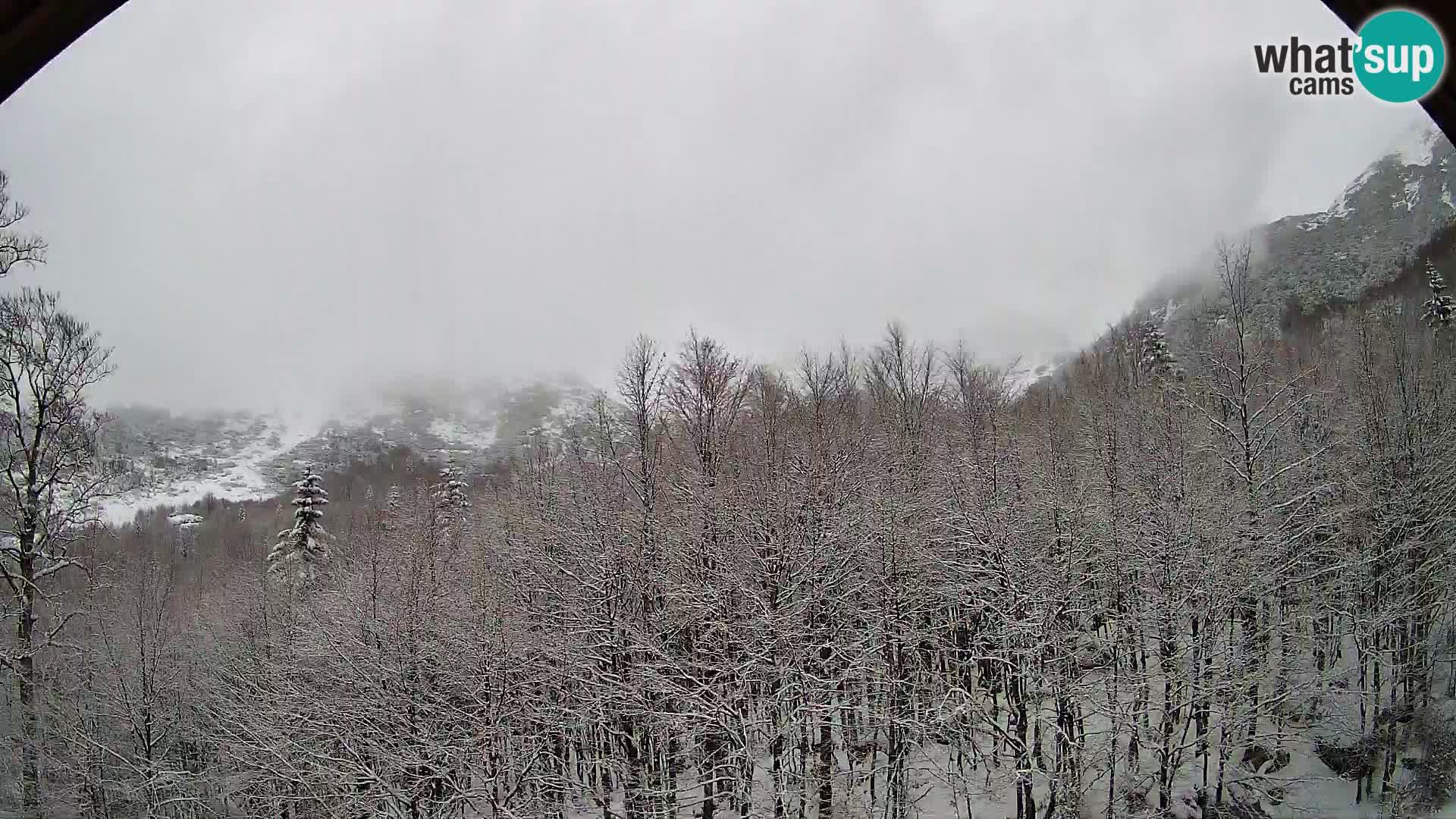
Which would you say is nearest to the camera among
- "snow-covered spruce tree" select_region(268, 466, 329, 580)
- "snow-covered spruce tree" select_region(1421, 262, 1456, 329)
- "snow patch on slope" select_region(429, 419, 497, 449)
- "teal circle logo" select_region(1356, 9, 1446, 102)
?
"teal circle logo" select_region(1356, 9, 1446, 102)

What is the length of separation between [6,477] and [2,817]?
6802 mm

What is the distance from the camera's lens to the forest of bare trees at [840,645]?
14.6m

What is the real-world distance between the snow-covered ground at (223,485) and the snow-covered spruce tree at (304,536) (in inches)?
186

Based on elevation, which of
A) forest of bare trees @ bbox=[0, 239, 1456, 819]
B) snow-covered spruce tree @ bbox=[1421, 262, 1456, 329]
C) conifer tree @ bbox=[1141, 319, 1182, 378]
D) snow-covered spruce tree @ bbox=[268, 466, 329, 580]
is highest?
conifer tree @ bbox=[1141, 319, 1182, 378]

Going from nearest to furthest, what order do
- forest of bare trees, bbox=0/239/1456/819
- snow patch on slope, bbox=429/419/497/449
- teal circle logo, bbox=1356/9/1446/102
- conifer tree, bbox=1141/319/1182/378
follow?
teal circle logo, bbox=1356/9/1446/102 → forest of bare trees, bbox=0/239/1456/819 → conifer tree, bbox=1141/319/1182/378 → snow patch on slope, bbox=429/419/497/449

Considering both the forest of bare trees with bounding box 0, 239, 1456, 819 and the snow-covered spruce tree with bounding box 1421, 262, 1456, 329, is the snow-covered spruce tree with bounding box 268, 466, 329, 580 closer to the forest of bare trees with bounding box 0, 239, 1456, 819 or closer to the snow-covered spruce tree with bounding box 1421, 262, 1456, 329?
the forest of bare trees with bounding box 0, 239, 1456, 819

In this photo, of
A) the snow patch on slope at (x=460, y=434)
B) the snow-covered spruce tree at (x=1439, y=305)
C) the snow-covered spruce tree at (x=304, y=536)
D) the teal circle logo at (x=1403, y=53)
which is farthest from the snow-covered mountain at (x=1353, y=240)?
the snow patch on slope at (x=460, y=434)

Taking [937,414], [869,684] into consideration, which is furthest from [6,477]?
[937,414]

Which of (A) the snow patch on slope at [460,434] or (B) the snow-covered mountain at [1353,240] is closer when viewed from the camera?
(B) the snow-covered mountain at [1353,240]

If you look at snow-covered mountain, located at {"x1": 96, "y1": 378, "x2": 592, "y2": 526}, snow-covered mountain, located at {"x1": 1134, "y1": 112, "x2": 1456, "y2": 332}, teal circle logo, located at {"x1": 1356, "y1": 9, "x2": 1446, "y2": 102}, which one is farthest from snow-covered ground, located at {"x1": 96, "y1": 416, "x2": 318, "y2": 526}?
snow-covered mountain, located at {"x1": 1134, "y1": 112, "x2": 1456, "y2": 332}

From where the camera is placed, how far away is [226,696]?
778 inches

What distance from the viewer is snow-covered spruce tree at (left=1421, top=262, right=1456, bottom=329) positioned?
77.1 ft

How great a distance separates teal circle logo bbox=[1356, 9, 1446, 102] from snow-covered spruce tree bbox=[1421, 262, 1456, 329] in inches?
Result: 1244

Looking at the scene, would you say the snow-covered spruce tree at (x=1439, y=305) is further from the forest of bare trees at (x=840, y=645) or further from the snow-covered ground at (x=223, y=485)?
the snow-covered ground at (x=223, y=485)
